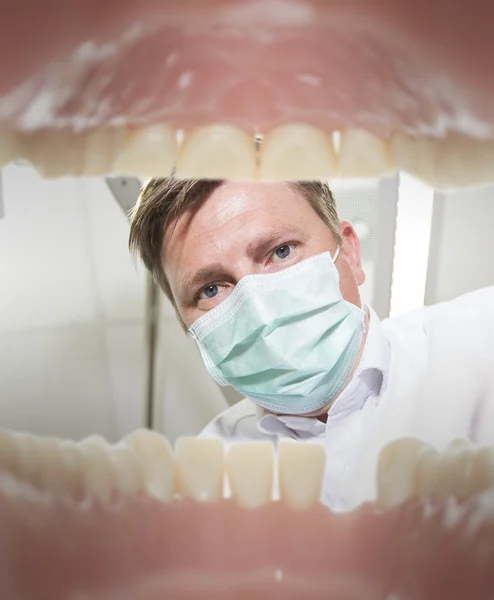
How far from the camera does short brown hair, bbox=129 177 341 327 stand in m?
0.53

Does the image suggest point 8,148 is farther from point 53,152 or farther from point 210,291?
point 210,291

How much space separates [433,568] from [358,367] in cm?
19

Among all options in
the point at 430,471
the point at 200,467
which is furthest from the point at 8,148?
the point at 430,471

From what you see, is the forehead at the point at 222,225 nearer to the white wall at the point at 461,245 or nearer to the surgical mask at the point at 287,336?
the surgical mask at the point at 287,336

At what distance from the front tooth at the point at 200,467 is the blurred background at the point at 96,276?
0.16 ft

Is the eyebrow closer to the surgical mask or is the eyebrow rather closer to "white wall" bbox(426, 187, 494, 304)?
the surgical mask

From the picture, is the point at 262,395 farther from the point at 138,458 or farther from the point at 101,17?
the point at 101,17

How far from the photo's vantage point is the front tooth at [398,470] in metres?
0.40

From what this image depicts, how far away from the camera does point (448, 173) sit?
0.39 meters

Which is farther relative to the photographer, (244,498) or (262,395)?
(262,395)

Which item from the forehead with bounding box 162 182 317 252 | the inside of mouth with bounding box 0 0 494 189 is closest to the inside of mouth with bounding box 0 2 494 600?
the inside of mouth with bounding box 0 0 494 189

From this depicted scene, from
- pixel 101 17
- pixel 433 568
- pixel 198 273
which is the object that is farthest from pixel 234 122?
pixel 433 568

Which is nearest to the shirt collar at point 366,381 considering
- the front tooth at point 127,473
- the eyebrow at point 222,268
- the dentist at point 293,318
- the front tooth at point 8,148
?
the dentist at point 293,318

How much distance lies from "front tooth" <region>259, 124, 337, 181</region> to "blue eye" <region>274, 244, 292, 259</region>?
186 millimetres
